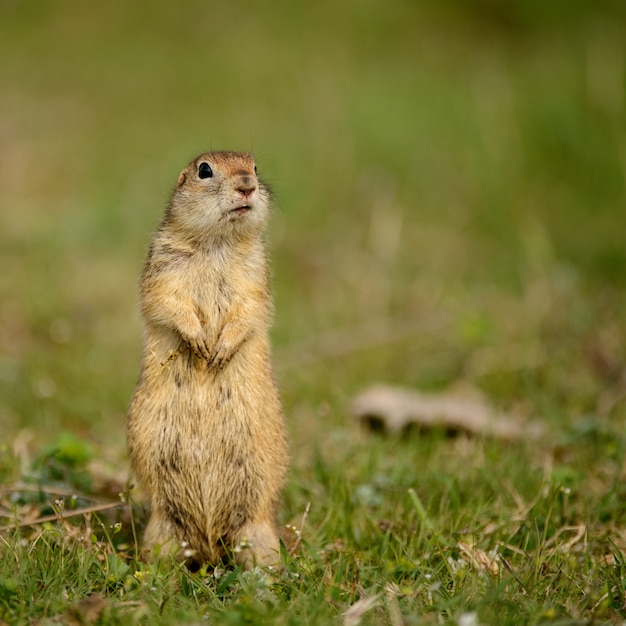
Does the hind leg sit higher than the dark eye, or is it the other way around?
the dark eye

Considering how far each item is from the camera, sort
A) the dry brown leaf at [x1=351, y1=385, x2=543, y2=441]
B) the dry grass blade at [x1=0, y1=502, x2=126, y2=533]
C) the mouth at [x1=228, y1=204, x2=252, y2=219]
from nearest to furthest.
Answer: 1. the dry grass blade at [x1=0, y1=502, x2=126, y2=533]
2. the mouth at [x1=228, y1=204, x2=252, y2=219]
3. the dry brown leaf at [x1=351, y1=385, x2=543, y2=441]

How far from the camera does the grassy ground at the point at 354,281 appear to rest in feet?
11.3

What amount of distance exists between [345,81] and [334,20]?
9.45 feet

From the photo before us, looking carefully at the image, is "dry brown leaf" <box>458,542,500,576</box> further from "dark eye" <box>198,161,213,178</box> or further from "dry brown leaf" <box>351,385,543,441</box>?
"dark eye" <box>198,161,213,178</box>

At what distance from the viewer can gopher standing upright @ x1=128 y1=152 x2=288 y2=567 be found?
3.71 metres

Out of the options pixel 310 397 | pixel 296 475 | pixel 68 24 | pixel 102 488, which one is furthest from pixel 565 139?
pixel 68 24

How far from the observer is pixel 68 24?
46.9 feet

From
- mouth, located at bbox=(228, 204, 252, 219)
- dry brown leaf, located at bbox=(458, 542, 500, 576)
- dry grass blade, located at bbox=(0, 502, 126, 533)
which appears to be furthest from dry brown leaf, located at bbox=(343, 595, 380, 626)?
mouth, located at bbox=(228, 204, 252, 219)

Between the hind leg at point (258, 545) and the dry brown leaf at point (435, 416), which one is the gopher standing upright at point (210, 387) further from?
the dry brown leaf at point (435, 416)

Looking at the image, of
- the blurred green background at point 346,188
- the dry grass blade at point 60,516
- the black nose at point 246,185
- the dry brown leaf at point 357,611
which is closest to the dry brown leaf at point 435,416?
the blurred green background at point 346,188

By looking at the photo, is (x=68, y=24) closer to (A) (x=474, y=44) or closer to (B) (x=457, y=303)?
(A) (x=474, y=44)

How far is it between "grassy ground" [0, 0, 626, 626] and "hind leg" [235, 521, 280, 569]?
126 mm

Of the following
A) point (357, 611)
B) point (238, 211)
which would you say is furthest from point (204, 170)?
point (357, 611)

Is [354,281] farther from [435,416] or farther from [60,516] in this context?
[60,516]
